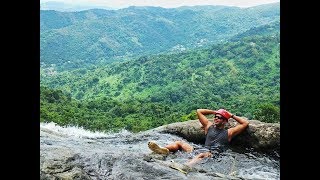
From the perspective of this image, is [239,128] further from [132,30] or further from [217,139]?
[132,30]

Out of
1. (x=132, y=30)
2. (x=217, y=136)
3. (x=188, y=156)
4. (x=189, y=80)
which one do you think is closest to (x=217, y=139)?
(x=217, y=136)

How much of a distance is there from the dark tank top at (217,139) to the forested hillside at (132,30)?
52.0m

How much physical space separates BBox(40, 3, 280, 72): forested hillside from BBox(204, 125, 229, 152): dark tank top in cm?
5198

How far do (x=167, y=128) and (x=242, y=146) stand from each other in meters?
1.61

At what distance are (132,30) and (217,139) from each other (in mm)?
77501

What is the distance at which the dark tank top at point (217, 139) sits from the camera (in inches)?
279

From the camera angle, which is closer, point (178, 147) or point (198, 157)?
point (198, 157)

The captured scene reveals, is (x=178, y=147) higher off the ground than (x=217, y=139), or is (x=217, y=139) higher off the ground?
(x=217, y=139)

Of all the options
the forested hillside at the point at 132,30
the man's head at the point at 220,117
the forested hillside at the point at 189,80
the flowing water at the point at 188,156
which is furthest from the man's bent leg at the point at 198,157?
the forested hillside at the point at 132,30

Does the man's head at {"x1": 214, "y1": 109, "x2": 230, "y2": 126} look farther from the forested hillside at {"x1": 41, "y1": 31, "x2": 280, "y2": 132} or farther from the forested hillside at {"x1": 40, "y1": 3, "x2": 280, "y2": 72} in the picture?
the forested hillside at {"x1": 40, "y1": 3, "x2": 280, "y2": 72}

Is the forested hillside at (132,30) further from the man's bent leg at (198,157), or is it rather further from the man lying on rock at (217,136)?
the man's bent leg at (198,157)

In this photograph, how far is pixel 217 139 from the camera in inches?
279
